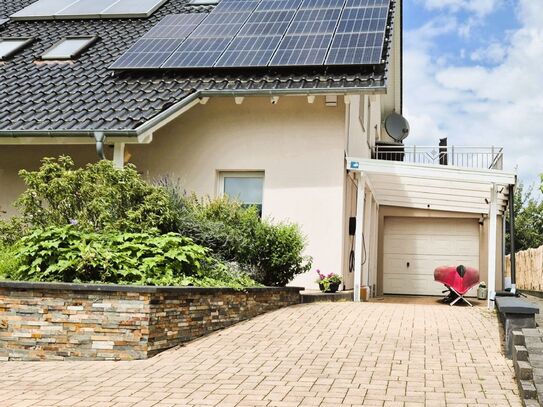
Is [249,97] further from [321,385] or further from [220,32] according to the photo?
[321,385]

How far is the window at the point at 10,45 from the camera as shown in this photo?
1622 centimetres

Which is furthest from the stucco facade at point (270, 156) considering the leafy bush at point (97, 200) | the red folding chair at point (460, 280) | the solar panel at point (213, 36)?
the red folding chair at point (460, 280)

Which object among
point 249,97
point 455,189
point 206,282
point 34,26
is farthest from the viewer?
point 34,26

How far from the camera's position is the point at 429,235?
66.2ft

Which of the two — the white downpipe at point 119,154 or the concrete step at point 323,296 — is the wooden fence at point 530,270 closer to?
the concrete step at point 323,296

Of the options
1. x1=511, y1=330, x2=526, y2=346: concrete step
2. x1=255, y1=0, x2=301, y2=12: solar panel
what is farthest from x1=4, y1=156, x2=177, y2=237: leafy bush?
x1=255, y1=0, x2=301, y2=12: solar panel

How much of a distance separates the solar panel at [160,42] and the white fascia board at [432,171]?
188 inches

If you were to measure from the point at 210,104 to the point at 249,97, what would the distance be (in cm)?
106

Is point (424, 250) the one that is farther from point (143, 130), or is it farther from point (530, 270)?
point (143, 130)

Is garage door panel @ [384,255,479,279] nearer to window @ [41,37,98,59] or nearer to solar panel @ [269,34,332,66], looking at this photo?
solar panel @ [269,34,332,66]

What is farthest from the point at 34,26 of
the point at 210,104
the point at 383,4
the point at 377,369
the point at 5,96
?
the point at 377,369

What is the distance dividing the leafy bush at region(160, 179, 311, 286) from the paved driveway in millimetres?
1498

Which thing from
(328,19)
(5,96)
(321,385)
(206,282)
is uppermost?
(328,19)

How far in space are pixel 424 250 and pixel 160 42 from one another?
10.2m
